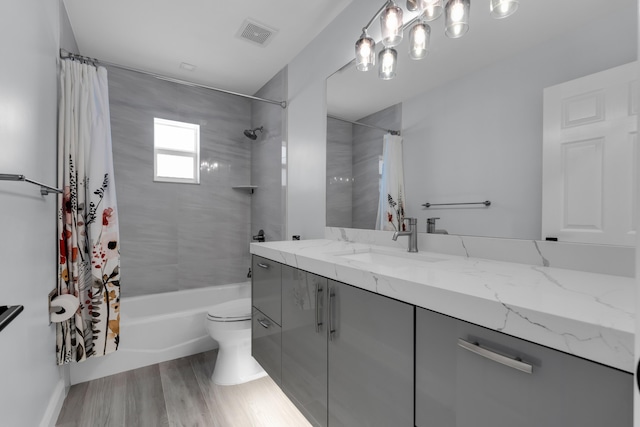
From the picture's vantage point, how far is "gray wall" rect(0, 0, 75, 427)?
105 centimetres

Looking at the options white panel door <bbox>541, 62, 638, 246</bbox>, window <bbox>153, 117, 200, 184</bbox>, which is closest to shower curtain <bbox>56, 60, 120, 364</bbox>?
window <bbox>153, 117, 200, 184</bbox>

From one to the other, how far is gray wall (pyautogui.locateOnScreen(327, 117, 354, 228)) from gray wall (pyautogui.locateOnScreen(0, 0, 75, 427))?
1.56 meters

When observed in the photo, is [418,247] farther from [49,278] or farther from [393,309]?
[49,278]

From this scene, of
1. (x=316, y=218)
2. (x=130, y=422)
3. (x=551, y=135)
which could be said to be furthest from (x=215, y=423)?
(x=551, y=135)

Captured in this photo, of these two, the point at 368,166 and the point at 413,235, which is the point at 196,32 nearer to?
the point at 368,166

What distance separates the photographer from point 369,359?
0.93 metres

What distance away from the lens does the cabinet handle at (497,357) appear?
57cm

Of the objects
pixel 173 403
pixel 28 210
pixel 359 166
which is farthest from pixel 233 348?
pixel 359 166

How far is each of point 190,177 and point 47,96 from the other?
1.53 m

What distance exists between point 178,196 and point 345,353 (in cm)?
258

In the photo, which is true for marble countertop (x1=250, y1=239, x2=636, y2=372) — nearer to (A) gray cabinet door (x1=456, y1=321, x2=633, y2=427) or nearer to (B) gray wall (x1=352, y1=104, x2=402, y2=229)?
(A) gray cabinet door (x1=456, y1=321, x2=633, y2=427)

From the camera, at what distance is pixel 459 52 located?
1.29m

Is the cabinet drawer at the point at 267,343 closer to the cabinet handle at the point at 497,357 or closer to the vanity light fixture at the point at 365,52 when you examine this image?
the cabinet handle at the point at 497,357

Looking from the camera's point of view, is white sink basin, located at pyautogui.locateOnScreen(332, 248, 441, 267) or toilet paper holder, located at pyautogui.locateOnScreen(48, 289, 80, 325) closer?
white sink basin, located at pyautogui.locateOnScreen(332, 248, 441, 267)
